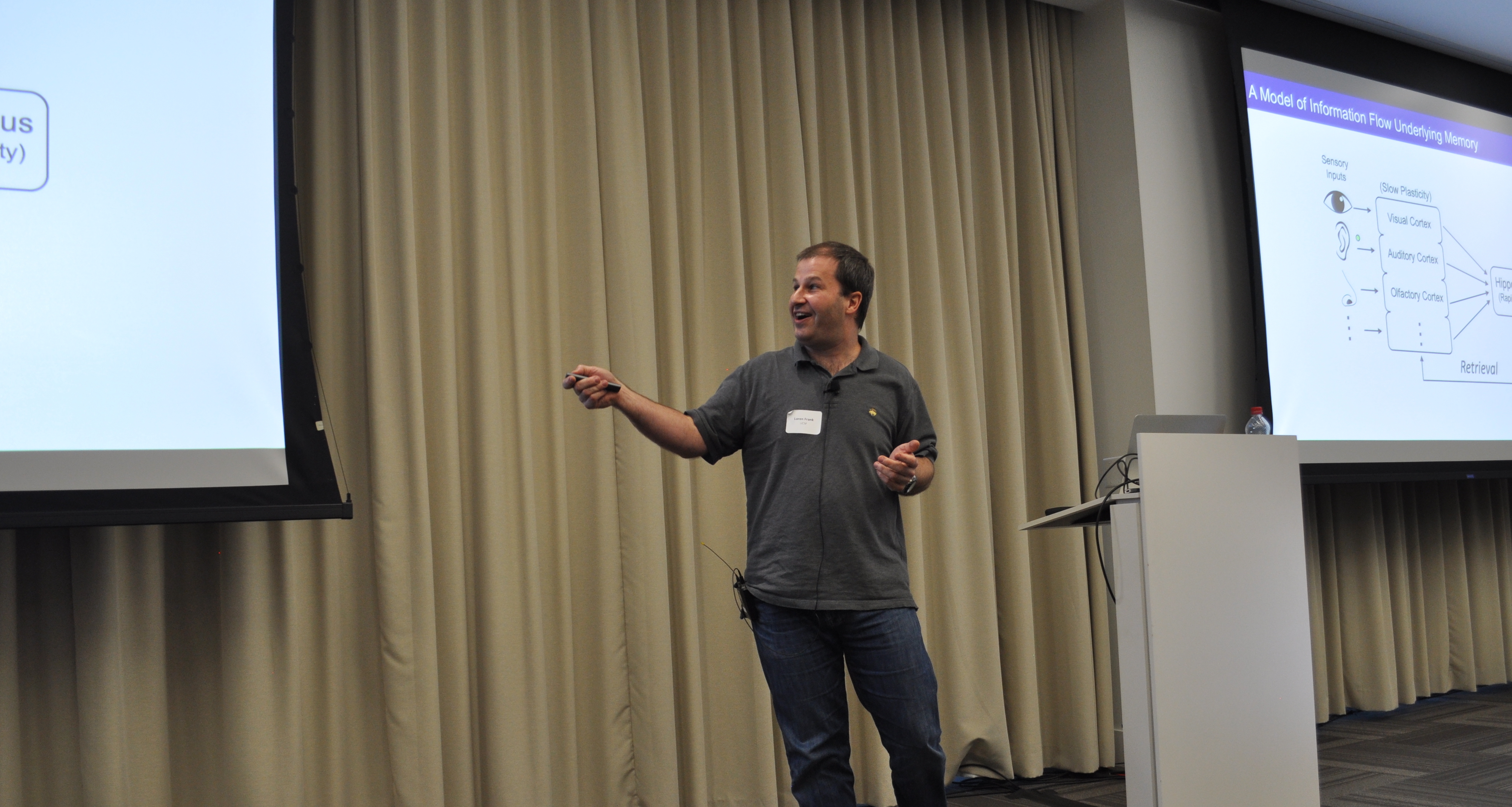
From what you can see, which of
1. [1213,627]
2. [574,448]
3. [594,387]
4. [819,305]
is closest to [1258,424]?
[1213,627]

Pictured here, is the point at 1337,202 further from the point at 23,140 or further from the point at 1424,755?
the point at 23,140

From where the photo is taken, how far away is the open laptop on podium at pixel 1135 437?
239 cm

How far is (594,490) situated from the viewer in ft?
10.1

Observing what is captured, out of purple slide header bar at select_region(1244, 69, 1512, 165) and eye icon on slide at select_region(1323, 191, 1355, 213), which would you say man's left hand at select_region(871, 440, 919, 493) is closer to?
purple slide header bar at select_region(1244, 69, 1512, 165)

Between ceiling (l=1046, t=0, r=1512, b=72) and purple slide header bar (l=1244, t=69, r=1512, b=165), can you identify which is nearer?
purple slide header bar (l=1244, t=69, r=1512, b=165)

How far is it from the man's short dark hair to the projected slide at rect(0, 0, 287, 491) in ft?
4.22

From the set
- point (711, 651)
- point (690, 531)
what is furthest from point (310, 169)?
point (711, 651)

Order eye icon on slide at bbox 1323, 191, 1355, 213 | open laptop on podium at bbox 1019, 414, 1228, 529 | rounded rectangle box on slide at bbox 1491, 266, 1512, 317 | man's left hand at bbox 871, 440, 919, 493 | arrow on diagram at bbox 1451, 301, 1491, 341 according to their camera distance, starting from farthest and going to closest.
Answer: rounded rectangle box on slide at bbox 1491, 266, 1512, 317 → arrow on diagram at bbox 1451, 301, 1491, 341 → eye icon on slide at bbox 1323, 191, 1355, 213 → open laptop on podium at bbox 1019, 414, 1228, 529 → man's left hand at bbox 871, 440, 919, 493

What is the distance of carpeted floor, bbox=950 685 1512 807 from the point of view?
3.14 m

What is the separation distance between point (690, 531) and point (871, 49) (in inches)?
74.1

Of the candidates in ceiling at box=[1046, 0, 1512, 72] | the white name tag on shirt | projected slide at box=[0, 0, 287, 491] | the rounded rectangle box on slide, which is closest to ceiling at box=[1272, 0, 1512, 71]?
ceiling at box=[1046, 0, 1512, 72]

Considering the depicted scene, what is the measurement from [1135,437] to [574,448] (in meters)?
1.55

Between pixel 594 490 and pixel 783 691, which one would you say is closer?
pixel 783 691

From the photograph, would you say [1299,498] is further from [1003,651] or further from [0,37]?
[0,37]
